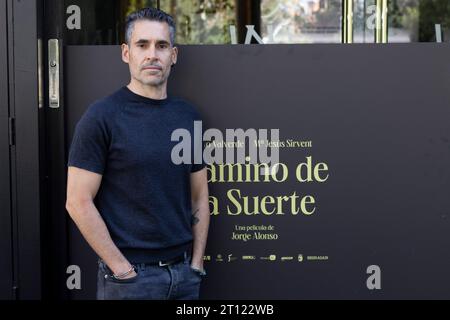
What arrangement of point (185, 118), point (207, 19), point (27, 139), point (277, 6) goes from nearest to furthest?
point (185, 118) < point (27, 139) < point (277, 6) < point (207, 19)

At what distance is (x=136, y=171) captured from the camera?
2328 mm

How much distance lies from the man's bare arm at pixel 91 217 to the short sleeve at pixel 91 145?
0.10ft

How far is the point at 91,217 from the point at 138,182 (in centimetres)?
21

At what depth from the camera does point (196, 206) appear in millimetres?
2621

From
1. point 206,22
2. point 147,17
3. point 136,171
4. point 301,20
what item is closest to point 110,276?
point 136,171

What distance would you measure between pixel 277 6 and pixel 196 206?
9.53 ft

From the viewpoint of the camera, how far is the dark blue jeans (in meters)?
2.32

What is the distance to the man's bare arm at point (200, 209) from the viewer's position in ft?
8.47

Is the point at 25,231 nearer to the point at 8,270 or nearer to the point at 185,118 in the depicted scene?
the point at 8,270

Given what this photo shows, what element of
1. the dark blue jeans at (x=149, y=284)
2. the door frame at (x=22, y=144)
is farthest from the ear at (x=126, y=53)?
the dark blue jeans at (x=149, y=284)

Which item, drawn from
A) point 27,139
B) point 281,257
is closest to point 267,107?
point 281,257

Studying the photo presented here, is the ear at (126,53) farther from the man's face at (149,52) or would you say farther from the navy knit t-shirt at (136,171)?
the navy knit t-shirt at (136,171)

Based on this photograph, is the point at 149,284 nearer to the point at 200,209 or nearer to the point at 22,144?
the point at 200,209
